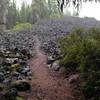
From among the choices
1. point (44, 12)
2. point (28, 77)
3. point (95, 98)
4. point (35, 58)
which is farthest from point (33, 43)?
Result: point (44, 12)

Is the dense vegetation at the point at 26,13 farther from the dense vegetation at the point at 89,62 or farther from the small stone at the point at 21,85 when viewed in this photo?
the small stone at the point at 21,85

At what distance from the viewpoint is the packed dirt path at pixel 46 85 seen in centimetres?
805

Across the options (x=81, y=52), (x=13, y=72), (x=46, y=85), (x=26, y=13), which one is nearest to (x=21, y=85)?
(x=46, y=85)

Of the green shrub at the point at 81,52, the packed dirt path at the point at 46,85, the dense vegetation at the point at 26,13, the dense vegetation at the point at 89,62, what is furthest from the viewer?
the dense vegetation at the point at 26,13

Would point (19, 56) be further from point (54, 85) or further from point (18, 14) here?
point (18, 14)

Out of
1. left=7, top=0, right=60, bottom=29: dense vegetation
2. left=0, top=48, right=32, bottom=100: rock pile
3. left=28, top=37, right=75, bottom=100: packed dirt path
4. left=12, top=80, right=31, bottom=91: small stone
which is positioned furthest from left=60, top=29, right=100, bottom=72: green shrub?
left=7, top=0, right=60, bottom=29: dense vegetation

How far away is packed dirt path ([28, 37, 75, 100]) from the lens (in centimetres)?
805

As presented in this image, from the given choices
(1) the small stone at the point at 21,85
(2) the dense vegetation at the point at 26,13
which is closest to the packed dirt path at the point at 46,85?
(1) the small stone at the point at 21,85

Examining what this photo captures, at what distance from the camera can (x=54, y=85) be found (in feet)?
29.4

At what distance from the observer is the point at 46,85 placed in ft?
29.4

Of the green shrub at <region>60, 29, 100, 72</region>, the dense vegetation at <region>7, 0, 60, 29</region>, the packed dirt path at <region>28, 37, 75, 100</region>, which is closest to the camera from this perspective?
the green shrub at <region>60, 29, 100, 72</region>

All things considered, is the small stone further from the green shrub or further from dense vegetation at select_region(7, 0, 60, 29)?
dense vegetation at select_region(7, 0, 60, 29)

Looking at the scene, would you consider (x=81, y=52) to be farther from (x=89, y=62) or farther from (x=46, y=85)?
(x=46, y=85)

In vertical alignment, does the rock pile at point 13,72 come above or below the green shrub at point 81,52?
below
